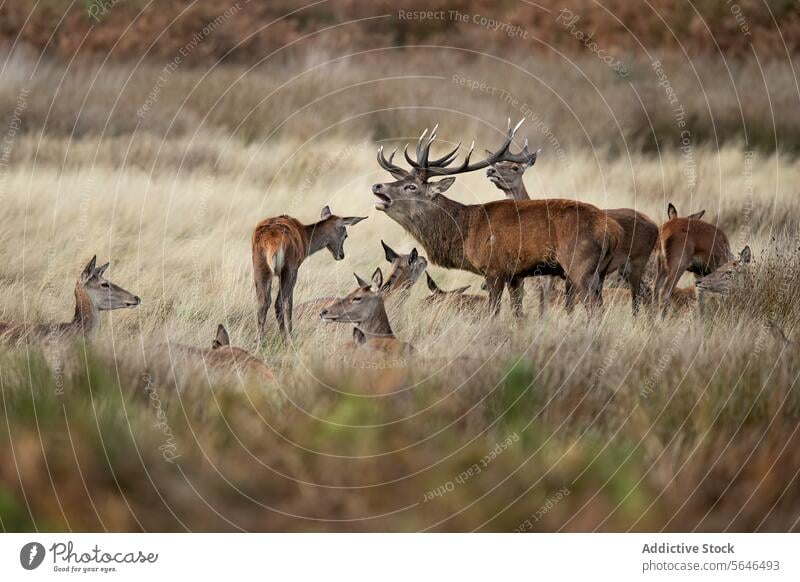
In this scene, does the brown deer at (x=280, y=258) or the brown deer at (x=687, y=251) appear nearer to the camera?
the brown deer at (x=280, y=258)

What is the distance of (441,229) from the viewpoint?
51.1 feet

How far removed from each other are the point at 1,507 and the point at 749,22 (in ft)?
54.6

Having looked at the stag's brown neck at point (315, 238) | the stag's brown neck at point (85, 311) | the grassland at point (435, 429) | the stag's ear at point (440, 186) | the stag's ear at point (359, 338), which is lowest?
the grassland at point (435, 429)

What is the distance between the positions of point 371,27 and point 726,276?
36.2ft

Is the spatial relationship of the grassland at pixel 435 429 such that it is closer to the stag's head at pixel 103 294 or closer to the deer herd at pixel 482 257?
the stag's head at pixel 103 294

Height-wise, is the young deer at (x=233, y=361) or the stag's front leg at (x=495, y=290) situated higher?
the stag's front leg at (x=495, y=290)

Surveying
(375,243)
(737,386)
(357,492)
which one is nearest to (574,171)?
(375,243)

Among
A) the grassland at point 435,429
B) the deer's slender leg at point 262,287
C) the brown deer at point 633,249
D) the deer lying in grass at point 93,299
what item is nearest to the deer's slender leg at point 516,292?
the brown deer at point 633,249

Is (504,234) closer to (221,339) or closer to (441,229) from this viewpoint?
(441,229)

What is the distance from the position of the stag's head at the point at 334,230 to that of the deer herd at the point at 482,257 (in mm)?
10

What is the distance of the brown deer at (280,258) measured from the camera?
14.6 meters

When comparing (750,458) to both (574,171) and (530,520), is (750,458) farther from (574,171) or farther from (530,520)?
(574,171)

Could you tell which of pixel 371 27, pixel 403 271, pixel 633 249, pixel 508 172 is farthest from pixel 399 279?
pixel 371 27

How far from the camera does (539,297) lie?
15.5 metres
